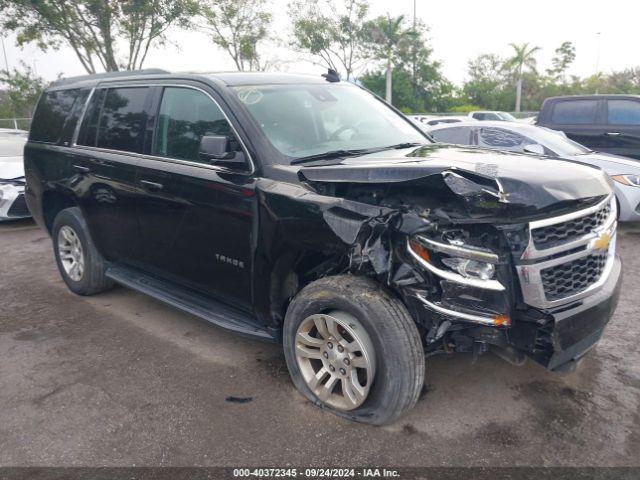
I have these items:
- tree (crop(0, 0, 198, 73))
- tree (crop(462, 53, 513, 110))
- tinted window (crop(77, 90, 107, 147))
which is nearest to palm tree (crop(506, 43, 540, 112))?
tree (crop(462, 53, 513, 110))

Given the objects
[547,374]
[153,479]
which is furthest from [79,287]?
[547,374]

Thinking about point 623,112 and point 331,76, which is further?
point 623,112

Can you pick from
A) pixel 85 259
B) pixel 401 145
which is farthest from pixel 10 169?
pixel 401 145

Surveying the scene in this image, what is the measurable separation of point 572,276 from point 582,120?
8.32 metres

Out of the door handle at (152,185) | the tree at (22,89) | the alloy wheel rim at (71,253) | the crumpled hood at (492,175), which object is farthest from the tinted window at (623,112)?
the tree at (22,89)

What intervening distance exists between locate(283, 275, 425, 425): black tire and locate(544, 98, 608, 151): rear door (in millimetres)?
8467

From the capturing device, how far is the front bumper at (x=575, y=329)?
8.63 ft

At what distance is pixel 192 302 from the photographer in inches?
153

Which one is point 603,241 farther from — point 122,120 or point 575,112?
point 575,112

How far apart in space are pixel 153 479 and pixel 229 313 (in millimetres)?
1260

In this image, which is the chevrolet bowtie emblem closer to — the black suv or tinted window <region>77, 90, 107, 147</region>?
the black suv

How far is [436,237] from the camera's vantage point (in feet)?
8.68

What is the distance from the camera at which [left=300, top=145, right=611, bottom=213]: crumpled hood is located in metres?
2.57

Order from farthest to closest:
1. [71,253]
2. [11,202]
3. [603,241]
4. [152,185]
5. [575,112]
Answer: [575,112], [11,202], [71,253], [152,185], [603,241]
